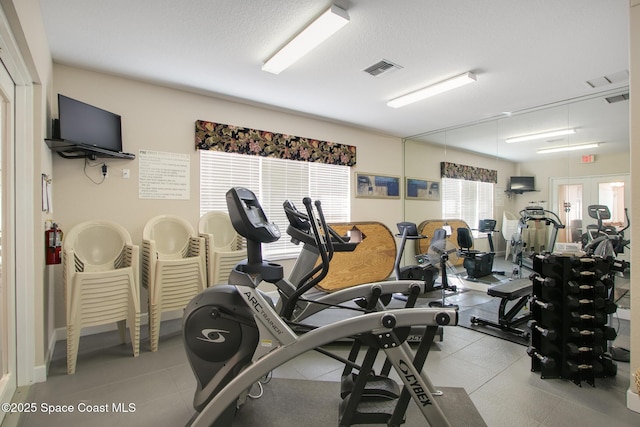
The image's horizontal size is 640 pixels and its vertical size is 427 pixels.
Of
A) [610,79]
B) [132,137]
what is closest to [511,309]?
[610,79]

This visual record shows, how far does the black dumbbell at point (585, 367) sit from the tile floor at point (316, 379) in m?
0.11

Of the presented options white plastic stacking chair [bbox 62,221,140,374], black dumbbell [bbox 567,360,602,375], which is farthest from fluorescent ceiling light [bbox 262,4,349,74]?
black dumbbell [bbox 567,360,602,375]

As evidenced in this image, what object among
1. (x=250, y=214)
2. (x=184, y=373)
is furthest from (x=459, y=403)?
(x=184, y=373)

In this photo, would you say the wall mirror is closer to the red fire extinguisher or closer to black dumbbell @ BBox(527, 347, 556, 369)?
black dumbbell @ BBox(527, 347, 556, 369)

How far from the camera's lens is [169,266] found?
2.99 m

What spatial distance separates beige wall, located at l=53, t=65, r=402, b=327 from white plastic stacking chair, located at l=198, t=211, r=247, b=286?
24 centimetres

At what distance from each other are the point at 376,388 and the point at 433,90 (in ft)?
10.9

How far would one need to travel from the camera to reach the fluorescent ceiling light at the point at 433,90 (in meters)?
3.41

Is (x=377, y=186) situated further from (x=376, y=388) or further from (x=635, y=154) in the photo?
(x=376, y=388)

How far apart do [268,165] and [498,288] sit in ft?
10.9

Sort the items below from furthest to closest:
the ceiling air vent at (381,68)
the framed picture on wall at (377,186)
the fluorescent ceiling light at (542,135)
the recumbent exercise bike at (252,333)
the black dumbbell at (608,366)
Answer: the framed picture on wall at (377,186)
the fluorescent ceiling light at (542,135)
the ceiling air vent at (381,68)
the black dumbbell at (608,366)
the recumbent exercise bike at (252,333)

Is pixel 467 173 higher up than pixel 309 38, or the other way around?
pixel 309 38

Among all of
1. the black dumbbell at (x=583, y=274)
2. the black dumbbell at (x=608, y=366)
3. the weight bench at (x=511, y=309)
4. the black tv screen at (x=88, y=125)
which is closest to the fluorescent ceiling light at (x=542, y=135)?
the weight bench at (x=511, y=309)

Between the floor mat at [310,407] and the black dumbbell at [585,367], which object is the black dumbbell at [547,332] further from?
the floor mat at [310,407]
